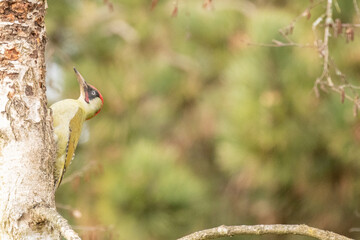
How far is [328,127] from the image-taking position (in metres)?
5.26

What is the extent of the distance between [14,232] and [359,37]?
12.5 feet

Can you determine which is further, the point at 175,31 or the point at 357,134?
the point at 175,31

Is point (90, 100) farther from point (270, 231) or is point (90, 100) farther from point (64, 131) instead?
point (270, 231)

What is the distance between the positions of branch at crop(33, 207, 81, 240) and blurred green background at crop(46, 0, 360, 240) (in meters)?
1.21

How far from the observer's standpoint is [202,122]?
7473 mm

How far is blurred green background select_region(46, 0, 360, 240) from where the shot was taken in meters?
5.18

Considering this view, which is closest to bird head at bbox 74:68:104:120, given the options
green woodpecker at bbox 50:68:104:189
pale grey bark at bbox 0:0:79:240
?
green woodpecker at bbox 50:68:104:189

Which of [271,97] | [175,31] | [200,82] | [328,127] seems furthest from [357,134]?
[175,31]

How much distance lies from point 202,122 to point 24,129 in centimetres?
532

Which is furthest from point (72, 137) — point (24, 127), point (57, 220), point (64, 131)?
point (57, 220)

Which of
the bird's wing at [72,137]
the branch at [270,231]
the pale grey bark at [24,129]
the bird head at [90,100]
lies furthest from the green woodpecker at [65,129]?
the branch at [270,231]

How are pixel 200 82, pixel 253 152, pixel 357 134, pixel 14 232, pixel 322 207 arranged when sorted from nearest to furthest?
pixel 14 232
pixel 357 134
pixel 253 152
pixel 322 207
pixel 200 82

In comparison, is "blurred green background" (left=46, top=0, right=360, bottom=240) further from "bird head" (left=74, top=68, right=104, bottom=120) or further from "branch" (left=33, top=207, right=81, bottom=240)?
"branch" (left=33, top=207, right=81, bottom=240)

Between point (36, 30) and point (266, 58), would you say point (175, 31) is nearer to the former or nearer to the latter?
point (266, 58)
